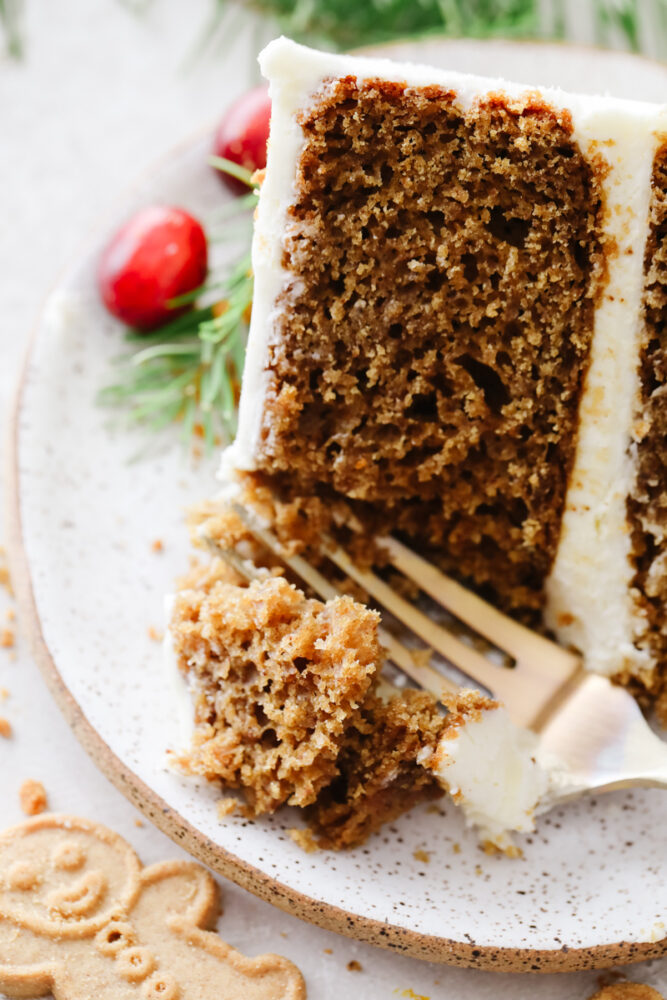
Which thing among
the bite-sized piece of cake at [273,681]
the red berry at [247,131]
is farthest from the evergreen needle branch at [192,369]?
the bite-sized piece of cake at [273,681]

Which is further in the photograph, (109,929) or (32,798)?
Answer: (32,798)

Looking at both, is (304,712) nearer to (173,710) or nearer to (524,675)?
(173,710)

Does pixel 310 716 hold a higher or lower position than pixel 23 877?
higher

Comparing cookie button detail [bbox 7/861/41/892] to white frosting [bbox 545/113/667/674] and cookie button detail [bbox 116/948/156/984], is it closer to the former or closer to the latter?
cookie button detail [bbox 116/948/156/984]

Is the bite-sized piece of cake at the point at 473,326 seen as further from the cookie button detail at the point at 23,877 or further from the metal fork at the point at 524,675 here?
the cookie button detail at the point at 23,877

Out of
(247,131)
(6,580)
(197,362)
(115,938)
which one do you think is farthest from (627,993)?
(247,131)

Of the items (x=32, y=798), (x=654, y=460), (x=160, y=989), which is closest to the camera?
(x=160, y=989)
